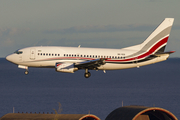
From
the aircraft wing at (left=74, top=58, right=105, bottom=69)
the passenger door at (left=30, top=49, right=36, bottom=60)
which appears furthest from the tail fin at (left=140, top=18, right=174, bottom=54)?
the passenger door at (left=30, top=49, right=36, bottom=60)

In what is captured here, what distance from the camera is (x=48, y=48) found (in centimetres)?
7706

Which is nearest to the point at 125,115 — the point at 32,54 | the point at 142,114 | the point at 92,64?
Result: the point at 142,114

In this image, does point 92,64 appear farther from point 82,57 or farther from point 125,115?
point 125,115

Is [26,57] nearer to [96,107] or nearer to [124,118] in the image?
[124,118]

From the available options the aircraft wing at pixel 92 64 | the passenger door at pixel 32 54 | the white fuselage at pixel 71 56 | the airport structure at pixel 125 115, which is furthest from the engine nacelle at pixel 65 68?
the airport structure at pixel 125 115

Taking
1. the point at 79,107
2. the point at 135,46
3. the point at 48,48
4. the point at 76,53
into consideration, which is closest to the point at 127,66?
the point at 135,46

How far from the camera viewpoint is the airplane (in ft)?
245

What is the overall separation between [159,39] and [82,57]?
20.2 metres

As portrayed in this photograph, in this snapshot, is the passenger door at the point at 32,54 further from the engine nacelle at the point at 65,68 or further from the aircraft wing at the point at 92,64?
the aircraft wing at the point at 92,64

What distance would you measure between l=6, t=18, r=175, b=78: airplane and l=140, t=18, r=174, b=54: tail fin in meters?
0.68

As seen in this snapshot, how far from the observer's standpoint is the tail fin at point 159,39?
265ft

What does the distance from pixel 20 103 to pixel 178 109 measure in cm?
8989

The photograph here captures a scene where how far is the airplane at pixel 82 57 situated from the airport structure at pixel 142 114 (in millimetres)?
19132

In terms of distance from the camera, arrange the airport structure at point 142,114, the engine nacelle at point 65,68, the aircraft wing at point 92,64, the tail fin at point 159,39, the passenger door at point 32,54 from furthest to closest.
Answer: the airport structure at point 142,114 < the tail fin at point 159,39 < the passenger door at point 32,54 < the engine nacelle at point 65,68 < the aircraft wing at point 92,64
